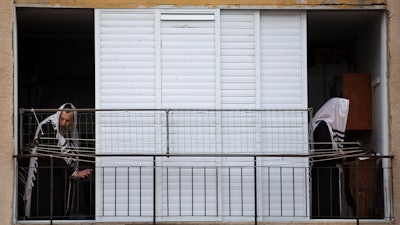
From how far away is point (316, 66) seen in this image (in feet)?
48.6

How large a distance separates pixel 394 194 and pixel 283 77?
193 centimetres

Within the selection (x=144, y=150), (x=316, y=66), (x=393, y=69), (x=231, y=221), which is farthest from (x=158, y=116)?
(x=316, y=66)

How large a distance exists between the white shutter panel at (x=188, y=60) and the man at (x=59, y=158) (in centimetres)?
123

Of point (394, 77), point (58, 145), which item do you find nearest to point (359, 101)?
point (394, 77)

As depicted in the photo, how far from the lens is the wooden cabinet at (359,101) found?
12.6 m

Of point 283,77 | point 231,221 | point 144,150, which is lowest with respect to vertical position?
point 231,221

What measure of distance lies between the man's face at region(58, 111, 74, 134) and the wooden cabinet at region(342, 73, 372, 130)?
3.48 metres

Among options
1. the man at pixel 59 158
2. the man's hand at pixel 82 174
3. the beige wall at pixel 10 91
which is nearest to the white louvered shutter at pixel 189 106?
the beige wall at pixel 10 91

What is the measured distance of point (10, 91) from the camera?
38.2 feet

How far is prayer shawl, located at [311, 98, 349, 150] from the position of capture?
487 inches

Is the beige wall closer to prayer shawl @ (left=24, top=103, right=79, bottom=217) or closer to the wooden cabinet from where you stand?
prayer shawl @ (left=24, top=103, right=79, bottom=217)

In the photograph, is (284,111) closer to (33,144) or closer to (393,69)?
(393,69)

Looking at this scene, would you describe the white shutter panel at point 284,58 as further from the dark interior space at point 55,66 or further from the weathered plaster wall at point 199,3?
the dark interior space at point 55,66

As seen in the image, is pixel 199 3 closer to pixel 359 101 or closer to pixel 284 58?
pixel 284 58
